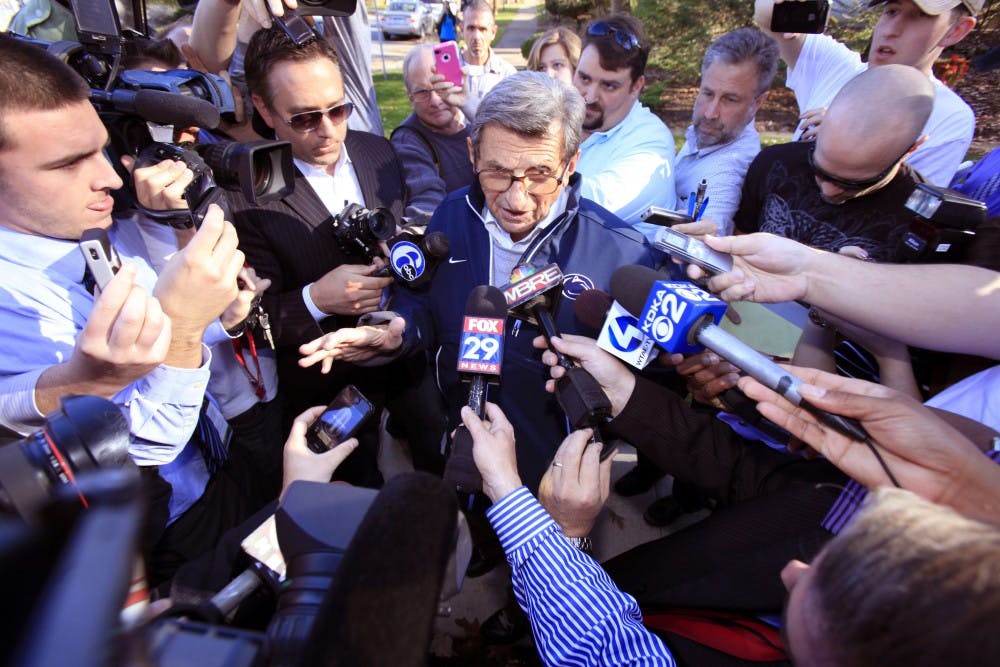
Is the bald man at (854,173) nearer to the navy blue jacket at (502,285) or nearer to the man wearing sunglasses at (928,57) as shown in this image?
the man wearing sunglasses at (928,57)

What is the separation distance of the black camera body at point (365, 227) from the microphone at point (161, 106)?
615 millimetres

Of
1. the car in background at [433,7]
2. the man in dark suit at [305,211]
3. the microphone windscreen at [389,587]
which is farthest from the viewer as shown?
the car in background at [433,7]

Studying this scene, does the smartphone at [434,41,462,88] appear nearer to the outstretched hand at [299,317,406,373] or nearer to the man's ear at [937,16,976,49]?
the outstretched hand at [299,317,406,373]

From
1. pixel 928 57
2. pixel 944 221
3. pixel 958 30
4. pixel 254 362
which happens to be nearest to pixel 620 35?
pixel 928 57

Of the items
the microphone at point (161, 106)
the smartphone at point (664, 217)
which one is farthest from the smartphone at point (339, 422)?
the smartphone at point (664, 217)

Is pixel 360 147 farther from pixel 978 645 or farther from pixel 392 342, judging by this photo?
pixel 978 645

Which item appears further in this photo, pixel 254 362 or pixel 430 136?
pixel 430 136

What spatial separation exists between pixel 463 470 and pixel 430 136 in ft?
7.41

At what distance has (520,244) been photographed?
2.05 metres

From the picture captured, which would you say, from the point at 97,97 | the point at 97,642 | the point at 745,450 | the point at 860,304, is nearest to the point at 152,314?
the point at 97,97

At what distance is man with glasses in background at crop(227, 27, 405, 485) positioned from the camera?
216cm

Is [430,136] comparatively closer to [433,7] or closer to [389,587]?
[389,587]

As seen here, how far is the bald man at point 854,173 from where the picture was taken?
1.84m

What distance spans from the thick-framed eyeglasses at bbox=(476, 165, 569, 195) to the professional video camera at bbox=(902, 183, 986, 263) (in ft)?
3.74
